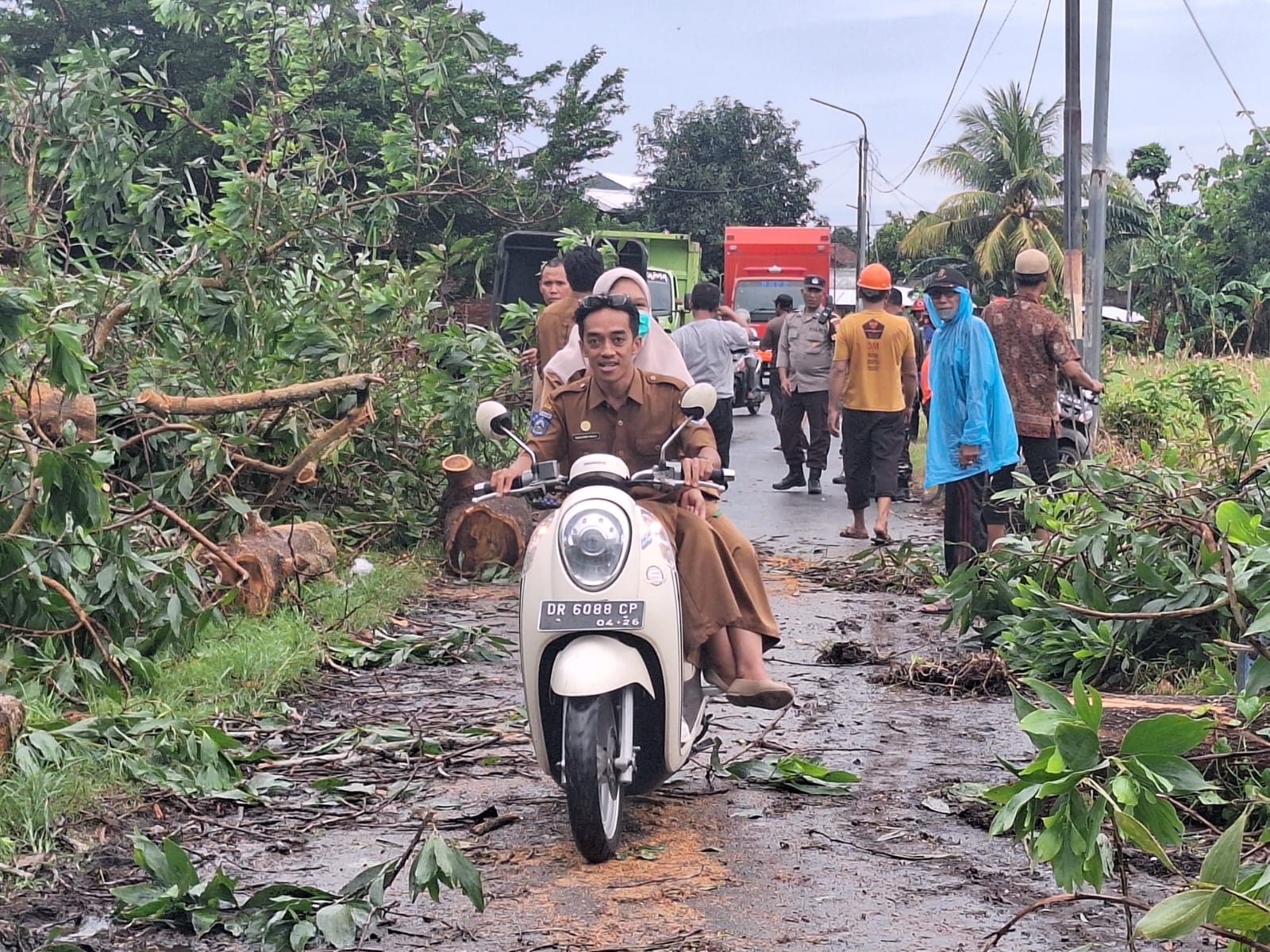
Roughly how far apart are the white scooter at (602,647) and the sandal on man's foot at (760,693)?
0.30 m

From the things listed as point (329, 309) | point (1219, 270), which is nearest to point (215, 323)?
point (329, 309)

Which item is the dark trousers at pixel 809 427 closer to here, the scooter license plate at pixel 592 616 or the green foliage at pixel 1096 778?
the scooter license plate at pixel 592 616

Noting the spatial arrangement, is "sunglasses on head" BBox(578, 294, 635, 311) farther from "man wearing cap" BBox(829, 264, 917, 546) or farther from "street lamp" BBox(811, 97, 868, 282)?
"street lamp" BBox(811, 97, 868, 282)

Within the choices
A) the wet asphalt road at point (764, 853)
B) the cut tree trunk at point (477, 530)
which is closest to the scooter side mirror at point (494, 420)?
the wet asphalt road at point (764, 853)

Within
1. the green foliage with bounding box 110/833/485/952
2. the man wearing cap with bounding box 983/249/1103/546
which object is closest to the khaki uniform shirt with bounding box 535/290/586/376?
the man wearing cap with bounding box 983/249/1103/546

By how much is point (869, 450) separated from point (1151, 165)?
146 ft

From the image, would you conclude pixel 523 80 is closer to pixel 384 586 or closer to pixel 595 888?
pixel 384 586

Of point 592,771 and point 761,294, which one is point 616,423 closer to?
point 592,771

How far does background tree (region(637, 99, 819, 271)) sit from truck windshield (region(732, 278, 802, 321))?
54.4ft

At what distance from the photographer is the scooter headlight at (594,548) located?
4559 mm

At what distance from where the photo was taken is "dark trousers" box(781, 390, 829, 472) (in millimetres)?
14211

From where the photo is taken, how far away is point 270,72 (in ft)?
36.9

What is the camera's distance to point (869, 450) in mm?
11914

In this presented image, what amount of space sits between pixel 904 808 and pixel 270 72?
26.9 feet
